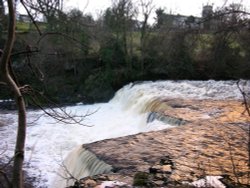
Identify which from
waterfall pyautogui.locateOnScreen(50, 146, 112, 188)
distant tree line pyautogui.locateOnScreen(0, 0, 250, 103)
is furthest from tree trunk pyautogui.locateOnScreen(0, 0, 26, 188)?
distant tree line pyautogui.locateOnScreen(0, 0, 250, 103)

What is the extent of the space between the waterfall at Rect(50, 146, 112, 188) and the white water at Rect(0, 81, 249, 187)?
95 cm

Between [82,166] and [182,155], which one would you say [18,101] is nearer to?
[182,155]

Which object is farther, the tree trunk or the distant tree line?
the distant tree line

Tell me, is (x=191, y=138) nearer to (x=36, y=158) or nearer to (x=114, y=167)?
(x=114, y=167)

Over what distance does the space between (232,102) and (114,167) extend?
276 inches

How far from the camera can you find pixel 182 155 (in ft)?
24.8

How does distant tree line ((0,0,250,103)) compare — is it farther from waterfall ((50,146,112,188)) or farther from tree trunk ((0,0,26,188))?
tree trunk ((0,0,26,188))

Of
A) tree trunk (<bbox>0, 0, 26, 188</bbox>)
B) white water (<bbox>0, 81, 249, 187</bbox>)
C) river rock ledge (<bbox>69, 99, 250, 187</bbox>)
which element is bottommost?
white water (<bbox>0, 81, 249, 187</bbox>)

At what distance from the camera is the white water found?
11.0 meters

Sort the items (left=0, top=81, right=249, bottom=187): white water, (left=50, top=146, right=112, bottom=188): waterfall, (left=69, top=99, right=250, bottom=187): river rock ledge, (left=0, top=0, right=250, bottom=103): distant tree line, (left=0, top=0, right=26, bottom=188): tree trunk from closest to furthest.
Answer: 1. (left=0, top=0, right=26, bottom=188): tree trunk
2. (left=69, top=99, right=250, bottom=187): river rock ledge
3. (left=50, top=146, right=112, bottom=188): waterfall
4. (left=0, top=81, right=249, bottom=187): white water
5. (left=0, top=0, right=250, bottom=103): distant tree line

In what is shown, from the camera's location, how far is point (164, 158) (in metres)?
7.44

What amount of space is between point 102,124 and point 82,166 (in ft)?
20.6

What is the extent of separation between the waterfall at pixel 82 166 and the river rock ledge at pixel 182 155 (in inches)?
5.2

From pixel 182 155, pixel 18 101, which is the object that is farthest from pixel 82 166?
pixel 18 101
